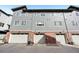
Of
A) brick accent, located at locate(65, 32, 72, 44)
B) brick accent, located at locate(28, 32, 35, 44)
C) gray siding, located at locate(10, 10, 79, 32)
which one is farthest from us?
gray siding, located at locate(10, 10, 79, 32)

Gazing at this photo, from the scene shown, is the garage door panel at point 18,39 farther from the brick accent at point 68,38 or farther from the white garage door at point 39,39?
the brick accent at point 68,38

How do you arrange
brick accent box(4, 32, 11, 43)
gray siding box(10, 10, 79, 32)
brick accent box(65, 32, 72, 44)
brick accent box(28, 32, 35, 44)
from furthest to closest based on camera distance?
gray siding box(10, 10, 79, 32), brick accent box(4, 32, 11, 43), brick accent box(28, 32, 35, 44), brick accent box(65, 32, 72, 44)

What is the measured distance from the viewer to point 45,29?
43.5 feet

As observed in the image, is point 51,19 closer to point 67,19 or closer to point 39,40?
point 67,19

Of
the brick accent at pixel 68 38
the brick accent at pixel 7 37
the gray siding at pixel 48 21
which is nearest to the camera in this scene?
the brick accent at pixel 68 38

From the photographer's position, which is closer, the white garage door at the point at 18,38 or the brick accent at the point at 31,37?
the brick accent at the point at 31,37

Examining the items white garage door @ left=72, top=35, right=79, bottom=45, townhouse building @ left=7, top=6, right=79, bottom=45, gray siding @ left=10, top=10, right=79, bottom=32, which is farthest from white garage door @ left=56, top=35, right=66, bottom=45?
white garage door @ left=72, top=35, right=79, bottom=45

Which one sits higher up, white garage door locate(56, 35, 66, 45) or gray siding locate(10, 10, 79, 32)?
gray siding locate(10, 10, 79, 32)

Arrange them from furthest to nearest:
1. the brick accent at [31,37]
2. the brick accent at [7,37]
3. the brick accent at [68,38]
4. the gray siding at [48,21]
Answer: the gray siding at [48,21]
the brick accent at [7,37]
the brick accent at [31,37]
the brick accent at [68,38]

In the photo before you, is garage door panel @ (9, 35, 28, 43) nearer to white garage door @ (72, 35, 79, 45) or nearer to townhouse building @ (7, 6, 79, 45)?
townhouse building @ (7, 6, 79, 45)

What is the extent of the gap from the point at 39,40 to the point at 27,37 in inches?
61.9

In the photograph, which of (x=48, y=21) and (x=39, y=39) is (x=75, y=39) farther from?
(x=39, y=39)

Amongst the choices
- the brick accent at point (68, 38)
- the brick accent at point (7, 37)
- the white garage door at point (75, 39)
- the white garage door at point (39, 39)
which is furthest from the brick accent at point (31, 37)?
the white garage door at point (75, 39)
